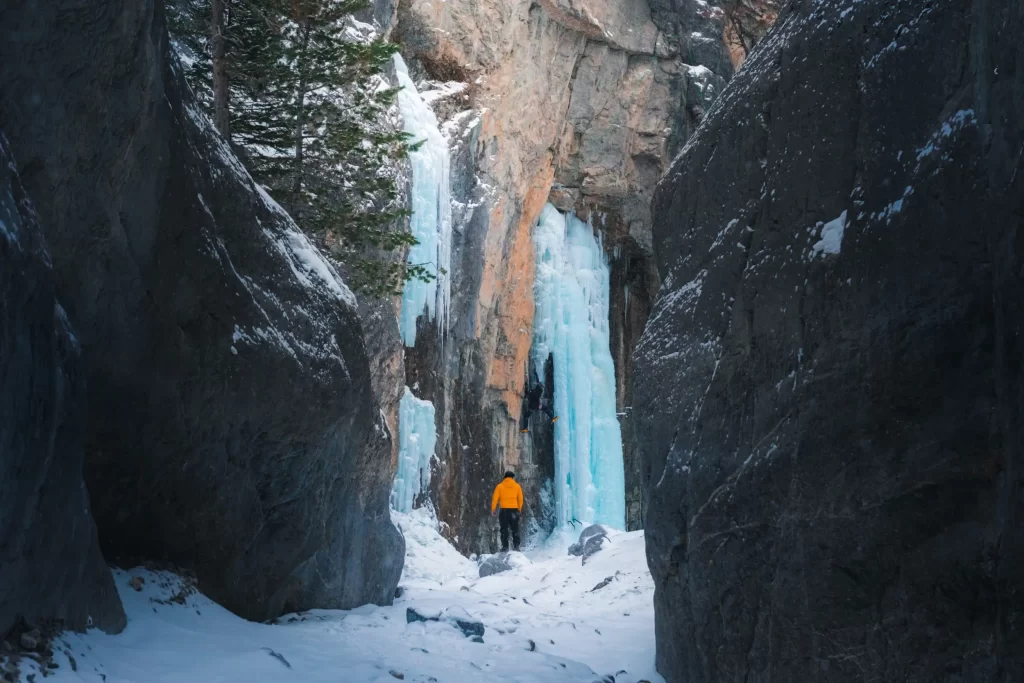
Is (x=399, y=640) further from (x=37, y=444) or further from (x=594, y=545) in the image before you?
(x=594, y=545)

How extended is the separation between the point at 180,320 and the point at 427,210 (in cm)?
1273

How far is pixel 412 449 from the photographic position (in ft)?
57.8

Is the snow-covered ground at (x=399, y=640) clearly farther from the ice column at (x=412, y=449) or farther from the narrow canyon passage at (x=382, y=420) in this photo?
the ice column at (x=412, y=449)

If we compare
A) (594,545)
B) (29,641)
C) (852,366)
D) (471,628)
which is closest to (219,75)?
(471,628)

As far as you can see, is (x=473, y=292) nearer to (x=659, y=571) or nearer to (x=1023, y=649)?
(x=659, y=571)

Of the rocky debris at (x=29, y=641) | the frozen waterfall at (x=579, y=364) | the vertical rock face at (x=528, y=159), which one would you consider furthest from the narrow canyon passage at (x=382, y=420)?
the frozen waterfall at (x=579, y=364)

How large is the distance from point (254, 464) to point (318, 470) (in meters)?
0.85

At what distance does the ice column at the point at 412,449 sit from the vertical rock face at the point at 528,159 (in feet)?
3.73

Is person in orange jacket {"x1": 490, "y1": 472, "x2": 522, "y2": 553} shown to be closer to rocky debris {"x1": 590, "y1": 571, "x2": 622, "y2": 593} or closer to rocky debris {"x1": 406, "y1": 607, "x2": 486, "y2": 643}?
rocky debris {"x1": 590, "y1": 571, "x2": 622, "y2": 593}

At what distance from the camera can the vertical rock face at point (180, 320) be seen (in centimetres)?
473

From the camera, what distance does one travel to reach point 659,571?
6.54 metres

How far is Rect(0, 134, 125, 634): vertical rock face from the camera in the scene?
12.1 ft

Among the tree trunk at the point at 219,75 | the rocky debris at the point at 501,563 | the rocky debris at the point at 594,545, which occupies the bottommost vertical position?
the rocky debris at the point at 501,563

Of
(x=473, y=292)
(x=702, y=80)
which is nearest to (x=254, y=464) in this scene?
(x=473, y=292)
